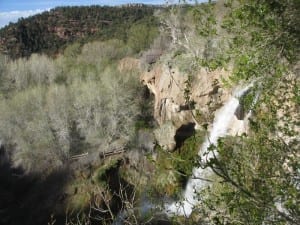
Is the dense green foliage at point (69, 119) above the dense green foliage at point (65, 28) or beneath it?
beneath

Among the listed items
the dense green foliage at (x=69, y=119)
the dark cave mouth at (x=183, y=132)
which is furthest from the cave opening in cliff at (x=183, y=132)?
the dense green foliage at (x=69, y=119)

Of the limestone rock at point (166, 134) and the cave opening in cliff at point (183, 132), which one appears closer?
the limestone rock at point (166, 134)

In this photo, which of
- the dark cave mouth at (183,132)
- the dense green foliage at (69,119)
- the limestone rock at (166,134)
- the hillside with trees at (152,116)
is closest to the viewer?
the hillside with trees at (152,116)

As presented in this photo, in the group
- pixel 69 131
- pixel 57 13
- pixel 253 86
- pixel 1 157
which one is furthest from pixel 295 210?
pixel 57 13

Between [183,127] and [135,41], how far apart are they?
70.1 feet

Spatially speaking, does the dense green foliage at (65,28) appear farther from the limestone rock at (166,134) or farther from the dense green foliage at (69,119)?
the limestone rock at (166,134)

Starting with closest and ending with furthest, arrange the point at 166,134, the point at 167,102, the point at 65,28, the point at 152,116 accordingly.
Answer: the point at 166,134 < the point at 167,102 < the point at 152,116 < the point at 65,28

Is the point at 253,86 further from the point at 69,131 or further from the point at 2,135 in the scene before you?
the point at 2,135

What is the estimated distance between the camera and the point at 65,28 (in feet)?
192

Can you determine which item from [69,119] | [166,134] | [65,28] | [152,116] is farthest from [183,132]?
[65,28]

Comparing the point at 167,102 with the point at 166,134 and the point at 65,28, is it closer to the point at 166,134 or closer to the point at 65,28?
the point at 166,134

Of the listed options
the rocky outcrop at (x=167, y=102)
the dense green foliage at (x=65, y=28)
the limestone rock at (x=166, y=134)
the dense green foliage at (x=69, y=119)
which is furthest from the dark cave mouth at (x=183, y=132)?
the dense green foliage at (x=65, y=28)

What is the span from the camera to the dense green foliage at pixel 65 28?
176 ft

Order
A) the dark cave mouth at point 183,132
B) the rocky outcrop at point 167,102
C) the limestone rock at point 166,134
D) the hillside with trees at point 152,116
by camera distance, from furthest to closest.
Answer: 1. the dark cave mouth at point 183,132
2. the limestone rock at point 166,134
3. the rocky outcrop at point 167,102
4. the hillside with trees at point 152,116
